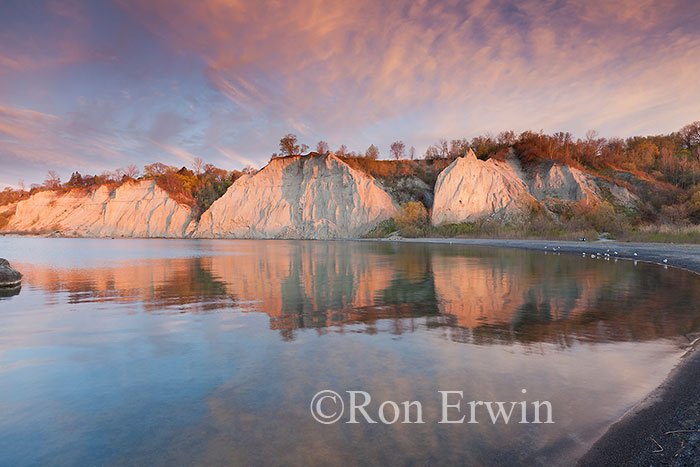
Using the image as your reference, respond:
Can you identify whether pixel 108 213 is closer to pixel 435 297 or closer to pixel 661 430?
pixel 435 297

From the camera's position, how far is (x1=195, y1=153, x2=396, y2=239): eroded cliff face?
2601 inches

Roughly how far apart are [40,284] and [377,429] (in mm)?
15721

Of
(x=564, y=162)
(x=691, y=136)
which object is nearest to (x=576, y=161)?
(x=564, y=162)

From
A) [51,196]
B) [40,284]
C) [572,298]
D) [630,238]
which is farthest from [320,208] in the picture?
[51,196]

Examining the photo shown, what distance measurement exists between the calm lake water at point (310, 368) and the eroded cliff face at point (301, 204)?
54917 millimetres

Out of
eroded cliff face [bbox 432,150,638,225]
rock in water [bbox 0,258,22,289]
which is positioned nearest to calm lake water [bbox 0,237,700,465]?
rock in water [bbox 0,258,22,289]

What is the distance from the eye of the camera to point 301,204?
224 feet

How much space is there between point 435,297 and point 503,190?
164ft

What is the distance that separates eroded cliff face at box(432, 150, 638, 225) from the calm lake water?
45.3 m

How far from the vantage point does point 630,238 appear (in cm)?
3431

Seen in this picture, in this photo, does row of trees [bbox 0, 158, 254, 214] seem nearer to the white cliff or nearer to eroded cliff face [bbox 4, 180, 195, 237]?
eroded cliff face [bbox 4, 180, 195, 237]

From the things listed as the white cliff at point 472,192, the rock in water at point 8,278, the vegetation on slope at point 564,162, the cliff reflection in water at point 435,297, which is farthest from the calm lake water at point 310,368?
the white cliff at point 472,192

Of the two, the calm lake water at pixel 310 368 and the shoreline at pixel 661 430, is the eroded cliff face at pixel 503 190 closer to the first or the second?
the calm lake water at pixel 310 368

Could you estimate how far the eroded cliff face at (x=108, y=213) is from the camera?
262 feet
